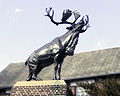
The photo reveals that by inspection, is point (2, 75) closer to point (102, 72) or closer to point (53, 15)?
point (102, 72)

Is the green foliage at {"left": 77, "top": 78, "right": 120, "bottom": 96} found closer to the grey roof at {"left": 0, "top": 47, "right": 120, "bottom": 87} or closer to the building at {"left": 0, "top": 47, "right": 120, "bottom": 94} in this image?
the building at {"left": 0, "top": 47, "right": 120, "bottom": 94}

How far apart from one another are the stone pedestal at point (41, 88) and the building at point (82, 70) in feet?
35.8

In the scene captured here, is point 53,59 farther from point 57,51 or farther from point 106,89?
point 106,89

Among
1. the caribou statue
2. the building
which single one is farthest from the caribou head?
the building

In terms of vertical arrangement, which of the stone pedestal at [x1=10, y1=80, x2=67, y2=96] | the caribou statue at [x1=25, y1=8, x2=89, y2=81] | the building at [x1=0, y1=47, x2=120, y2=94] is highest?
the caribou statue at [x1=25, y1=8, x2=89, y2=81]

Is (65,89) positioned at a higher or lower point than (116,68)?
higher

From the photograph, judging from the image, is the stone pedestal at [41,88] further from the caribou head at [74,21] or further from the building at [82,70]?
the building at [82,70]

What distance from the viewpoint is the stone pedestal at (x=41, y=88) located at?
693 cm

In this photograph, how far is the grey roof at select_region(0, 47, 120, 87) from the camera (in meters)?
18.6

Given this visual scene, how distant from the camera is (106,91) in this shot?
7.80 meters

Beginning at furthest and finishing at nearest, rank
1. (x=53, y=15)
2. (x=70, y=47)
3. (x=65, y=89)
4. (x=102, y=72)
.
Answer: (x=102, y=72), (x=53, y=15), (x=70, y=47), (x=65, y=89)

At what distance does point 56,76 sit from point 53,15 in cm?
203

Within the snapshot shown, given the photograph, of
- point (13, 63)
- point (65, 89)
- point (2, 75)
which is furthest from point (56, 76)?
point (13, 63)

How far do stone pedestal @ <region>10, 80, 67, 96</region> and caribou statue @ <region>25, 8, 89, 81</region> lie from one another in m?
0.30
